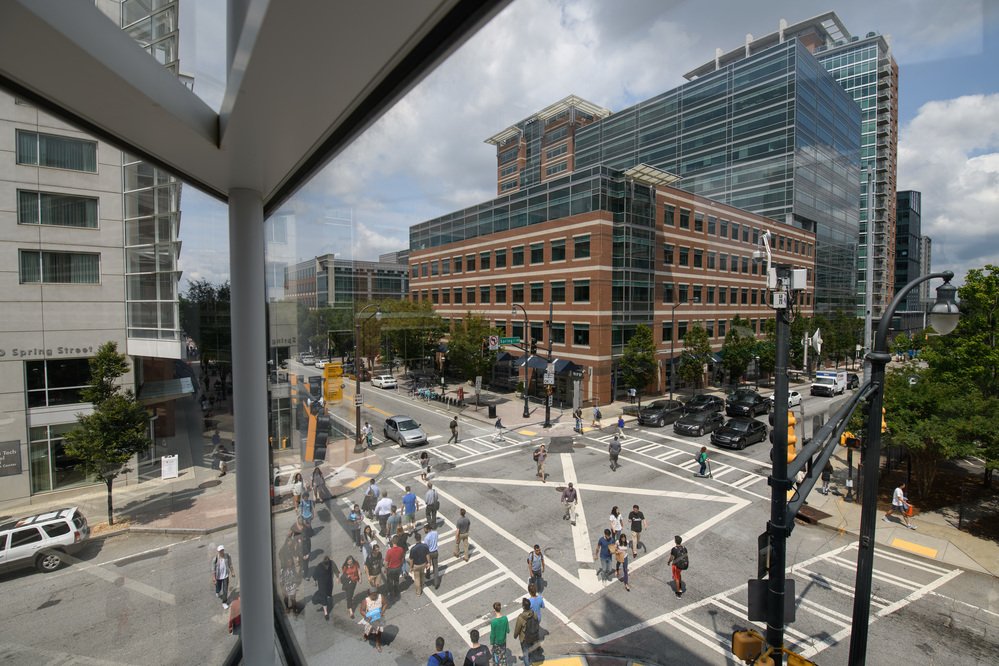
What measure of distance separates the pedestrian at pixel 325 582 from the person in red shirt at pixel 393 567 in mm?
3068

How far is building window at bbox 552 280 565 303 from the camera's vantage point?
21969 mm

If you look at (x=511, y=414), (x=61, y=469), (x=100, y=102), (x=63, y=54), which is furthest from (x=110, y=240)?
(x=511, y=414)

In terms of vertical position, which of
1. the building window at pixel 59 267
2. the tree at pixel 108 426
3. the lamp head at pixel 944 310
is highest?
the building window at pixel 59 267

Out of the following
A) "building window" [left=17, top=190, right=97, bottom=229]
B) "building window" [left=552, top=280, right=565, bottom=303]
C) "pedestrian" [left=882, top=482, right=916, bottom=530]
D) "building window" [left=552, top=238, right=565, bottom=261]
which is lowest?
"pedestrian" [left=882, top=482, right=916, bottom=530]

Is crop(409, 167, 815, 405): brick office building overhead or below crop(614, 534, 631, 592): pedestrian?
overhead

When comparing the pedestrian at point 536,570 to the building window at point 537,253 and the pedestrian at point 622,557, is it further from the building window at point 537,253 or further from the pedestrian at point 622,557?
the building window at point 537,253

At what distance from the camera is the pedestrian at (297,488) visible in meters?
3.04

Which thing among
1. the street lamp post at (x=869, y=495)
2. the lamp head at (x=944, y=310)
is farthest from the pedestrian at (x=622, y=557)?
the lamp head at (x=944, y=310)

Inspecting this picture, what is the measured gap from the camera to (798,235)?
10.8ft

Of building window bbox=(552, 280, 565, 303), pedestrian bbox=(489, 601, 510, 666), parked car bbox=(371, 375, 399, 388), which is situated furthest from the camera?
building window bbox=(552, 280, 565, 303)

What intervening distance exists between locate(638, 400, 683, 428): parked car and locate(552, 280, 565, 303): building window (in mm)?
7017

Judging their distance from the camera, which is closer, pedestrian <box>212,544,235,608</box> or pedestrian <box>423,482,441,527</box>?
pedestrian <box>212,544,235,608</box>

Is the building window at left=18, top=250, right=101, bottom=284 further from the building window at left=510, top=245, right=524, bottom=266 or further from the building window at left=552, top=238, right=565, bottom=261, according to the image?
the building window at left=510, top=245, right=524, bottom=266

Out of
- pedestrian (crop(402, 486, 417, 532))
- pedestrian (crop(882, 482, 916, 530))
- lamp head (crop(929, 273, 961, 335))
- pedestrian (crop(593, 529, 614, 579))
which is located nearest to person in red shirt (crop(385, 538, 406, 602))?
pedestrian (crop(402, 486, 417, 532))
